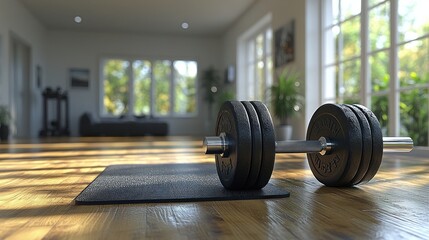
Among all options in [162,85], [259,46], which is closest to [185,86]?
[162,85]

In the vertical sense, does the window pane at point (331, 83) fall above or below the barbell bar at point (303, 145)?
above

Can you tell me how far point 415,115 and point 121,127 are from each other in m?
6.86

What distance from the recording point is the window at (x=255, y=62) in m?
8.14

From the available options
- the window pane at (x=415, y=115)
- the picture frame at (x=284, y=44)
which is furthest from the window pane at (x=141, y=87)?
the window pane at (x=415, y=115)

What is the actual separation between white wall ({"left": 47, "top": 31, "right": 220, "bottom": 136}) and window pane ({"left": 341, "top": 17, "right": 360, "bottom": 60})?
5414 millimetres

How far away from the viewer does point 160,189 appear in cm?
165

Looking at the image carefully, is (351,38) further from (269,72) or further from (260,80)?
(260,80)

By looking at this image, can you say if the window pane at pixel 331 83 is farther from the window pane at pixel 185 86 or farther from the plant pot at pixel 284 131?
the window pane at pixel 185 86

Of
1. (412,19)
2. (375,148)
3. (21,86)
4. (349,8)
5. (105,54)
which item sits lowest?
(375,148)

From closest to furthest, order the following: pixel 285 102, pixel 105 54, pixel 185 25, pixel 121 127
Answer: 1. pixel 285 102
2. pixel 121 127
3. pixel 185 25
4. pixel 105 54

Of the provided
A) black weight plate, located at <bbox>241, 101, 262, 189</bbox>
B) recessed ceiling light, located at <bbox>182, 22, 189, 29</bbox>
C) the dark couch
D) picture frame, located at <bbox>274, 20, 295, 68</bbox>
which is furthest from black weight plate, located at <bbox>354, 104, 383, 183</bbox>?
recessed ceiling light, located at <bbox>182, 22, 189, 29</bbox>

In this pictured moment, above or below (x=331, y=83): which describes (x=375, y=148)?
below

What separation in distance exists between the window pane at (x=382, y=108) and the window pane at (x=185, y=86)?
7.06 metres

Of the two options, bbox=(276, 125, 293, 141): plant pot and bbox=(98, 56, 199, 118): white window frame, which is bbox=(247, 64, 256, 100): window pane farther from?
bbox=(276, 125, 293, 141): plant pot
